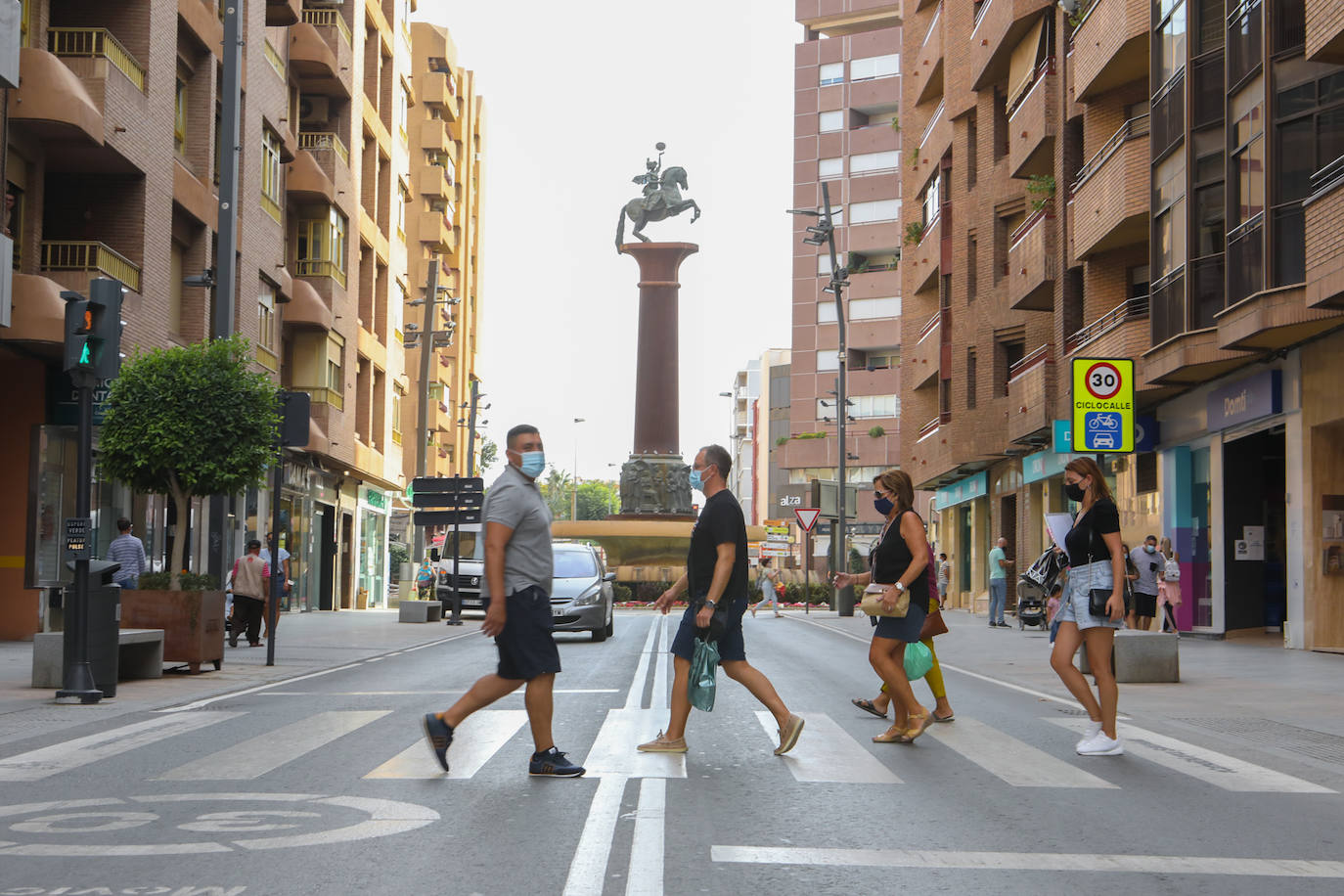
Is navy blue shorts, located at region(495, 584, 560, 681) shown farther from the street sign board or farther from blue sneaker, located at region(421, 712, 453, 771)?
the street sign board

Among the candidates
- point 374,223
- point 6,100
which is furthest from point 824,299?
point 6,100

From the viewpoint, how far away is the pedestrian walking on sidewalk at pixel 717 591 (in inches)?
352

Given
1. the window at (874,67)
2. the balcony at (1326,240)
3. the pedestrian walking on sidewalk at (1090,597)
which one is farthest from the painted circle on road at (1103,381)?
the window at (874,67)

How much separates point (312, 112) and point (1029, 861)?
4062 cm

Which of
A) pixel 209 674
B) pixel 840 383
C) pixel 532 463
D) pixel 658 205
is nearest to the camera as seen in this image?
pixel 532 463

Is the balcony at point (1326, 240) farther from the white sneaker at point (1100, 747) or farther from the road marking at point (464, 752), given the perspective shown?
the road marking at point (464, 752)

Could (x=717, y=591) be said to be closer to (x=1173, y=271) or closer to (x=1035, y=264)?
(x=1173, y=271)

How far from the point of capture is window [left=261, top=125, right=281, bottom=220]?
3572 centimetres

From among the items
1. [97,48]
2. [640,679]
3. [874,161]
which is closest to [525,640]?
[640,679]

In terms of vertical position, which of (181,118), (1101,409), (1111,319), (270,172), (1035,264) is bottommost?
(1101,409)

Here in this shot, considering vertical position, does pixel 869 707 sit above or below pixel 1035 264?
below

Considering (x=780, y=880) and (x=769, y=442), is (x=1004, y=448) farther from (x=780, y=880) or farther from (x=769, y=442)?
(x=769, y=442)

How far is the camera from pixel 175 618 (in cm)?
1622

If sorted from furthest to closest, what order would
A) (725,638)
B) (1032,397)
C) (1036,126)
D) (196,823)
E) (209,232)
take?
1. (1032,397)
2. (1036,126)
3. (209,232)
4. (725,638)
5. (196,823)
